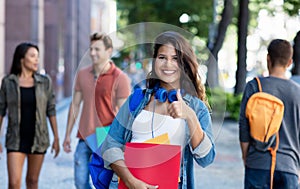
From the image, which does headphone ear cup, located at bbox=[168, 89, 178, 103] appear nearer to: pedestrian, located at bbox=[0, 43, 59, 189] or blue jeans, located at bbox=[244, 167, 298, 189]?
blue jeans, located at bbox=[244, 167, 298, 189]

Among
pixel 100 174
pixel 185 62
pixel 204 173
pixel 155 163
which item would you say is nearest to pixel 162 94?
pixel 185 62

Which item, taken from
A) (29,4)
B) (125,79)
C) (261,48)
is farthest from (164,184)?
(261,48)

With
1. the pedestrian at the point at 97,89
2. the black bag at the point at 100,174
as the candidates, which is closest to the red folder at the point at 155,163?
the black bag at the point at 100,174

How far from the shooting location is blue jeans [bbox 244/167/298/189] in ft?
16.6

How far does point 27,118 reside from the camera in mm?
6855

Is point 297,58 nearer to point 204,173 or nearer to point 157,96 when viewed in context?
point 204,173

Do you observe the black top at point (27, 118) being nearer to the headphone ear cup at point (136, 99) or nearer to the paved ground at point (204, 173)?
the paved ground at point (204, 173)

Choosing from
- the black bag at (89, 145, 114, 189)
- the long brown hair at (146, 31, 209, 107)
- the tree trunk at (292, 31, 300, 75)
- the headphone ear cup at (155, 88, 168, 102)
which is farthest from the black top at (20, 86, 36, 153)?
the tree trunk at (292, 31, 300, 75)

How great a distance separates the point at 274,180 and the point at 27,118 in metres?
2.64

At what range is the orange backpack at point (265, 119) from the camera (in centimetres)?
502

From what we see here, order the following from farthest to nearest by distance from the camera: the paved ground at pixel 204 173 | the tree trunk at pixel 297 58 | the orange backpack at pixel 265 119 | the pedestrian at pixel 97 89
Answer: the tree trunk at pixel 297 58
the paved ground at pixel 204 173
the pedestrian at pixel 97 89
the orange backpack at pixel 265 119

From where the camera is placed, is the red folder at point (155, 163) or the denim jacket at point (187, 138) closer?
the red folder at point (155, 163)

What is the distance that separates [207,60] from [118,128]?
1.90ft

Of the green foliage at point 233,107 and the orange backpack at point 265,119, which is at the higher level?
the orange backpack at point 265,119
